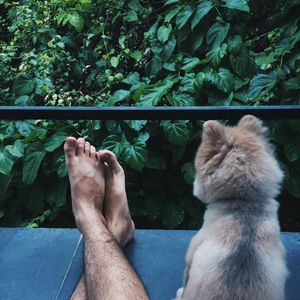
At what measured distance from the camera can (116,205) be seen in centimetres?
202

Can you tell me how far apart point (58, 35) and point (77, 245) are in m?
2.28

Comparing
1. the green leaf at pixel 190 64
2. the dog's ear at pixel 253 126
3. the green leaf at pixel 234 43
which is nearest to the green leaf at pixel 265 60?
the green leaf at pixel 234 43

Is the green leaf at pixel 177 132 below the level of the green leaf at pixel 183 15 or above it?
below

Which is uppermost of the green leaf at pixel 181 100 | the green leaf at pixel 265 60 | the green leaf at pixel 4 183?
the green leaf at pixel 265 60

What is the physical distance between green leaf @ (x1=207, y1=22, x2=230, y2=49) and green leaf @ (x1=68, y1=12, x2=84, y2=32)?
3.42 feet

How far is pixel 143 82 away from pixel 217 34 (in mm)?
599

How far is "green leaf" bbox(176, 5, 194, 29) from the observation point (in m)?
3.49

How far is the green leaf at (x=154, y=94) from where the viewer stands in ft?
9.95

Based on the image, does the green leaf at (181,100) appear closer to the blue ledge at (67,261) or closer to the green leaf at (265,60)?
the green leaf at (265,60)

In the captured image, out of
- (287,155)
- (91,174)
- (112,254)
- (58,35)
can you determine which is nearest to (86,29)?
(58,35)

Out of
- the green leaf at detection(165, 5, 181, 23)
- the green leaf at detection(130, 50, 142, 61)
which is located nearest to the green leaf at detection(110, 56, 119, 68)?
the green leaf at detection(130, 50, 142, 61)

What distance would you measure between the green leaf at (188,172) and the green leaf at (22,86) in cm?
127

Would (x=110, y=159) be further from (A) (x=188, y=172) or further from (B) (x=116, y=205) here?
(A) (x=188, y=172)

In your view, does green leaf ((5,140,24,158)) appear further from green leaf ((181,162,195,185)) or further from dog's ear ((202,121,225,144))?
dog's ear ((202,121,225,144))
